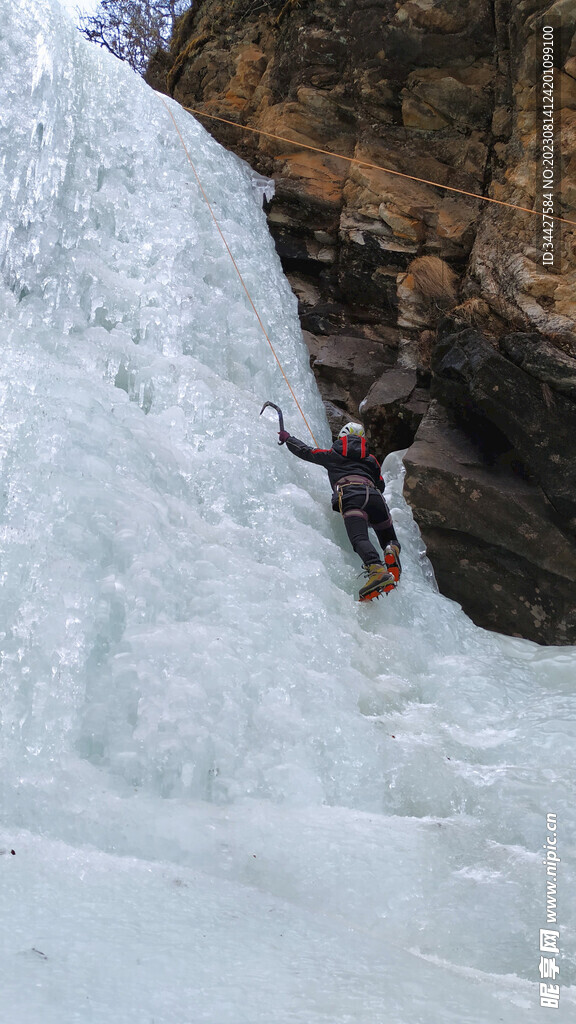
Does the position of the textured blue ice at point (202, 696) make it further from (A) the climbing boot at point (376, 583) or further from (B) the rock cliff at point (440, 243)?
(B) the rock cliff at point (440, 243)

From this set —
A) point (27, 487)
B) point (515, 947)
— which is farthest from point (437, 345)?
point (515, 947)

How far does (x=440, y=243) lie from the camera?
274 inches

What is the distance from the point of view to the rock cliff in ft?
18.2

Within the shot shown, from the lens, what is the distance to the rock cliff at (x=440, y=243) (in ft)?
18.2

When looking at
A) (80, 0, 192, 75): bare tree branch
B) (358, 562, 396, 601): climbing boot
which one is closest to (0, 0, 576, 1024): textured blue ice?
(358, 562, 396, 601): climbing boot

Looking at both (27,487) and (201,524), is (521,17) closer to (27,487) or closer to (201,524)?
(201,524)

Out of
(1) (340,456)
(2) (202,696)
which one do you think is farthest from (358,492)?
(2) (202,696)

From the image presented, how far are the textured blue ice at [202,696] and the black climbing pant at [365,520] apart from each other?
0.19 metres

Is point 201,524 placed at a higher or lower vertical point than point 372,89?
lower

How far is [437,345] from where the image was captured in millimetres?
6121

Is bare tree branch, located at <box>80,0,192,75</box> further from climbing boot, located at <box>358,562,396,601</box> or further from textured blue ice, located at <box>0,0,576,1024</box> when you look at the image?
climbing boot, located at <box>358,562,396,601</box>

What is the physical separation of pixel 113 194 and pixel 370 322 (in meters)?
2.66

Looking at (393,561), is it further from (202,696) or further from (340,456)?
(202,696)

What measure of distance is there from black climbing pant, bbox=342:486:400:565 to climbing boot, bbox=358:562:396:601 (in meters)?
0.07
